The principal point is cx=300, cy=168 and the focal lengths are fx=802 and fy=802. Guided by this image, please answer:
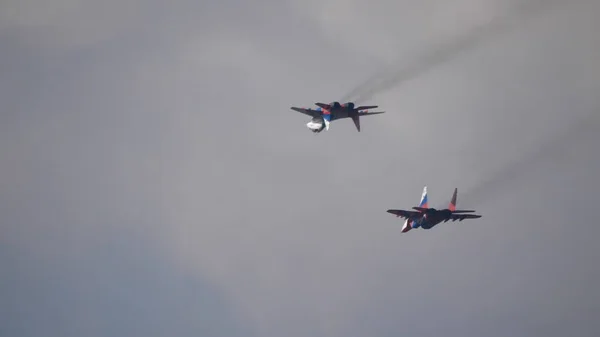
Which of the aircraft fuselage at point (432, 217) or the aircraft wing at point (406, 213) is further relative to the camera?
the aircraft wing at point (406, 213)

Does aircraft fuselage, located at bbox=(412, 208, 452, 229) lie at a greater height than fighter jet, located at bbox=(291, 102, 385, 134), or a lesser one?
lesser

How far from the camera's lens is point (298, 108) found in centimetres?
9600

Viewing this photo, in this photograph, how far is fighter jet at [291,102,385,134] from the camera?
9250 centimetres

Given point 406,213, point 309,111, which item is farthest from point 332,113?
point 406,213

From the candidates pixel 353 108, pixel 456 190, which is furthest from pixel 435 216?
pixel 353 108

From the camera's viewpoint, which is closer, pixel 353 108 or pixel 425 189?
pixel 353 108

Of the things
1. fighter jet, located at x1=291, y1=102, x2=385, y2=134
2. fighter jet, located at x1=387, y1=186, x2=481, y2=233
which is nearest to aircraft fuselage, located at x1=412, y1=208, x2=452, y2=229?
fighter jet, located at x1=387, y1=186, x2=481, y2=233

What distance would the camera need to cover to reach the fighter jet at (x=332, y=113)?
303 feet

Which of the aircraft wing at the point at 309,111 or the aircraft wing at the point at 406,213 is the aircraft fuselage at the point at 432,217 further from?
the aircraft wing at the point at 309,111

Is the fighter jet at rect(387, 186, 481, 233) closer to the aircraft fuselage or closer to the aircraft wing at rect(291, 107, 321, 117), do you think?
the aircraft fuselage

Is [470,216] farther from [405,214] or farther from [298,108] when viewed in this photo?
[298,108]

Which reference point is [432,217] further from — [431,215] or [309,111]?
[309,111]

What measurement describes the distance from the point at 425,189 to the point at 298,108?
62.5ft

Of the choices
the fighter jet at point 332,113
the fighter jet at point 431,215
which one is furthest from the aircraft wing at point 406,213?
the fighter jet at point 332,113
